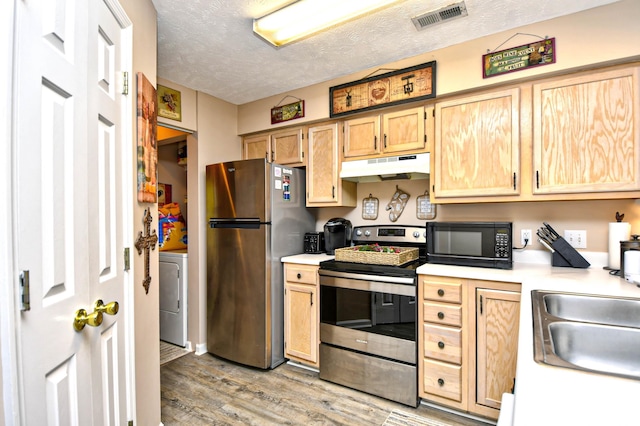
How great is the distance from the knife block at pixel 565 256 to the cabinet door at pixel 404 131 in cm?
111

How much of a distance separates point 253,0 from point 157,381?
223 centimetres

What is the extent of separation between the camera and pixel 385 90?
8.31 ft

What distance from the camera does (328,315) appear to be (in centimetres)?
247

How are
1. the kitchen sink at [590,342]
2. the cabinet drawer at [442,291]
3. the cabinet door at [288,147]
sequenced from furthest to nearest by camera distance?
the cabinet door at [288,147], the cabinet drawer at [442,291], the kitchen sink at [590,342]

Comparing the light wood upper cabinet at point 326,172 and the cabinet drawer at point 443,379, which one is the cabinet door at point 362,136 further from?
the cabinet drawer at point 443,379

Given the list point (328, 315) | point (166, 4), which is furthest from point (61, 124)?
point (328, 315)

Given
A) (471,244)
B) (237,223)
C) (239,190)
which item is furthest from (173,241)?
(471,244)

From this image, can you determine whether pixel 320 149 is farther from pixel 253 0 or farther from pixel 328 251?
pixel 253 0

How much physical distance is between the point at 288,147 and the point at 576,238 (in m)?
→ 2.39

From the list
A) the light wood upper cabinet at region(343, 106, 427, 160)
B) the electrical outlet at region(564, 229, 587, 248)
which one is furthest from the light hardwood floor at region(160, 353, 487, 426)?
the light wood upper cabinet at region(343, 106, 427, 160)

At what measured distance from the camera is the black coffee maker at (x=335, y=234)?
2.88 metres

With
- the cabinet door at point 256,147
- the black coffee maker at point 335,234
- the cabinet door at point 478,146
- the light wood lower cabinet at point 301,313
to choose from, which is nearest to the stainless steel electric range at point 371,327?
the light wood lower cabinet at point 301,313

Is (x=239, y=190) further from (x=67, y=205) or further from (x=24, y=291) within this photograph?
(x=24, y=291)

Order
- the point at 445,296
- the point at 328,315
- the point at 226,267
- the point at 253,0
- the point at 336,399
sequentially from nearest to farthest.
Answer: the point at 253,0 < the point at 445,296 < the point at 336,399 < the point at 328,315 < the point at 226,267
